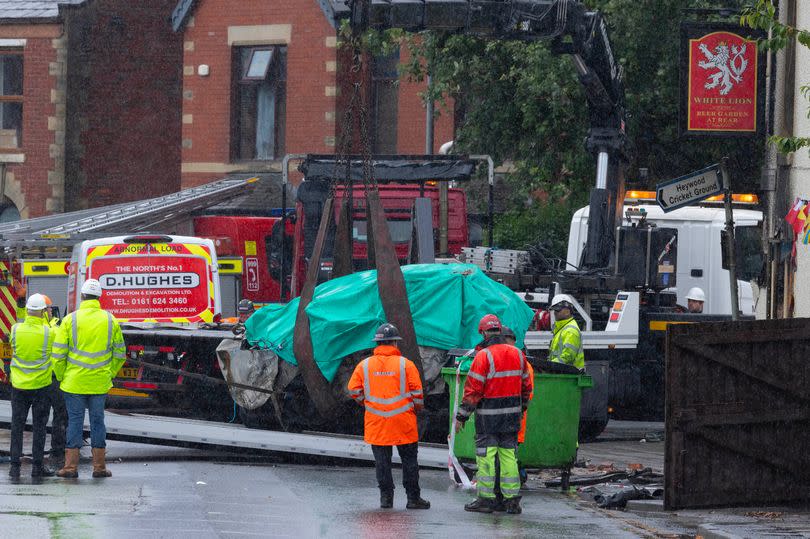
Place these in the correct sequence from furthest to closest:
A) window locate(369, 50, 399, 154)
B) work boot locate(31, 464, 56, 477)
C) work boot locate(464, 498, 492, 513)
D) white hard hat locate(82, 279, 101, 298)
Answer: window locate(369, 50, 399, 154) → white hard hat locate(82, 279, 101, 298) → work boot locate(31, 464, 56, 477) → work boot locate(464, 498, 492, 513)

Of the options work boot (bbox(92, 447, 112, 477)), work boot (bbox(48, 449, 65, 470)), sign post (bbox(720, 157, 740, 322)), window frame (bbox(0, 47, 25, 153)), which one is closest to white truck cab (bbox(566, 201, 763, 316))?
sign post (bbox(720, 157, 740, 322))

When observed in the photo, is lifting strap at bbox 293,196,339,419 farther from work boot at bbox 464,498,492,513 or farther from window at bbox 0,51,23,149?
window at bbox 0,51,23,149

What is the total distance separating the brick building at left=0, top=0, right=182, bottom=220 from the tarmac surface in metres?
20.8

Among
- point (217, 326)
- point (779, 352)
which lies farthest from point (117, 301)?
point (779, 352)

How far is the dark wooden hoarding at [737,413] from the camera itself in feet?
39.4

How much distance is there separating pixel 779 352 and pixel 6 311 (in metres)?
12.8

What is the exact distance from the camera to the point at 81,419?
13836 millimetres

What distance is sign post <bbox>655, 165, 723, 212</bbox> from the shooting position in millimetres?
17000

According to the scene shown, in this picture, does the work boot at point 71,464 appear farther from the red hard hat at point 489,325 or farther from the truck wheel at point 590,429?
the truck wheel at point 590,429

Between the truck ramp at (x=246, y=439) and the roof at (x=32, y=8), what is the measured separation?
20.4 m

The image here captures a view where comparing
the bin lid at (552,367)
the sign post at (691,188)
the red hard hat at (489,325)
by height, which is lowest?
the bin lid at (552,367)

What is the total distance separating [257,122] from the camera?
34156 mm

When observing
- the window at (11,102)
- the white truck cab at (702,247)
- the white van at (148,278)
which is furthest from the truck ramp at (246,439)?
the window at (11,102)

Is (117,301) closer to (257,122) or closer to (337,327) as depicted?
(337,327)
